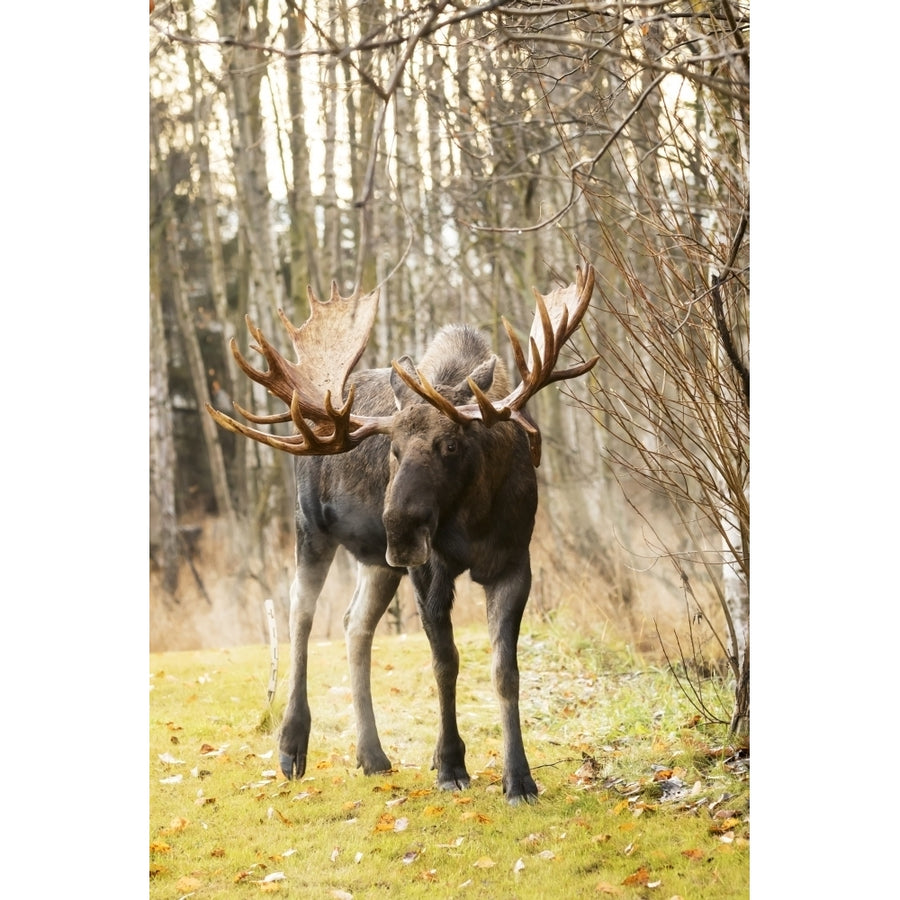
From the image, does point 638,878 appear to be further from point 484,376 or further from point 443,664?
point 484,376

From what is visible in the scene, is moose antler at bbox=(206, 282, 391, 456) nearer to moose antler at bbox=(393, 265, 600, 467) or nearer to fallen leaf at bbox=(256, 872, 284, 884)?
moose antler at bbox=(393, 265, 600, 467)

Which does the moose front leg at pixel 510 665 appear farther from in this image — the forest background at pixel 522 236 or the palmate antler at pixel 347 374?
the palmate antler at pixel 347 374

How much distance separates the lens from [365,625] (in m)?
4.43

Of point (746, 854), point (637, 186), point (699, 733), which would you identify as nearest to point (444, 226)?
point (637, 186)

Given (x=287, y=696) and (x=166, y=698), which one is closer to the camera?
(x=287, y=696)

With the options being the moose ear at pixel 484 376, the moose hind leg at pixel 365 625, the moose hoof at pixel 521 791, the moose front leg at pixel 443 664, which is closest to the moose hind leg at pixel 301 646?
the moose hind leg at pixel 365 625

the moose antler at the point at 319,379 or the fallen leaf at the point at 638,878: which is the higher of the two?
the moose antler at the point at 319,379

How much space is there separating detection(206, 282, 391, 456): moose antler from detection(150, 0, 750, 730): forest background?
0.40 meters

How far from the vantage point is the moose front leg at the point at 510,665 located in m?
3.96

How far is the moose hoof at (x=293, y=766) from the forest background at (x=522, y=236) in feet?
1.56

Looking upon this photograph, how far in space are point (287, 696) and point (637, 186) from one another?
2.30m

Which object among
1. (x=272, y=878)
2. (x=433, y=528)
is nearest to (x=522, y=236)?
(x=433, y=528)
